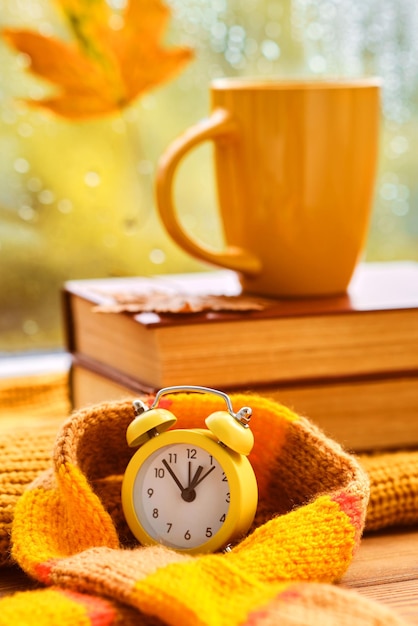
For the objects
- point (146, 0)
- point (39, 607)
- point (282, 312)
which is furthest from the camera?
point (146, 0)

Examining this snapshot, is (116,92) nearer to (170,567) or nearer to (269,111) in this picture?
(269,111)

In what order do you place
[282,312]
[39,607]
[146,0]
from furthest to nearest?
1. [146,0]
2. [282,312]
3. [39,607]

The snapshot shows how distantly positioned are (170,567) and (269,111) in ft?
1.31

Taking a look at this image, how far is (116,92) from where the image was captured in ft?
3.33

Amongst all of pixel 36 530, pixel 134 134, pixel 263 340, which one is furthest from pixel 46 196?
pixel 36 530

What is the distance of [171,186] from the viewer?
30.7 inches

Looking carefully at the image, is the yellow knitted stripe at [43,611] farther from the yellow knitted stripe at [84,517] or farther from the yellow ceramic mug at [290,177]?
the yellow ceramic mug at [290,177]

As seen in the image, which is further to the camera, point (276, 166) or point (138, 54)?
point (138, 54)

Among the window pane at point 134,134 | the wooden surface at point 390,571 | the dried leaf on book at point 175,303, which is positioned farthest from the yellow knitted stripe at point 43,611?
the window pane at point 134,134

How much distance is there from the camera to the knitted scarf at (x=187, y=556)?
0.46m

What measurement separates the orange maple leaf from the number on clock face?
0.55 m

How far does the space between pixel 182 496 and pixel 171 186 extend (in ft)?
1.03

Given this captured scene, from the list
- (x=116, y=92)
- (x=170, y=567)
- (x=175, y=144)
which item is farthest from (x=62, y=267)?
(x=170, y=567)

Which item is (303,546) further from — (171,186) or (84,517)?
(171,186)
